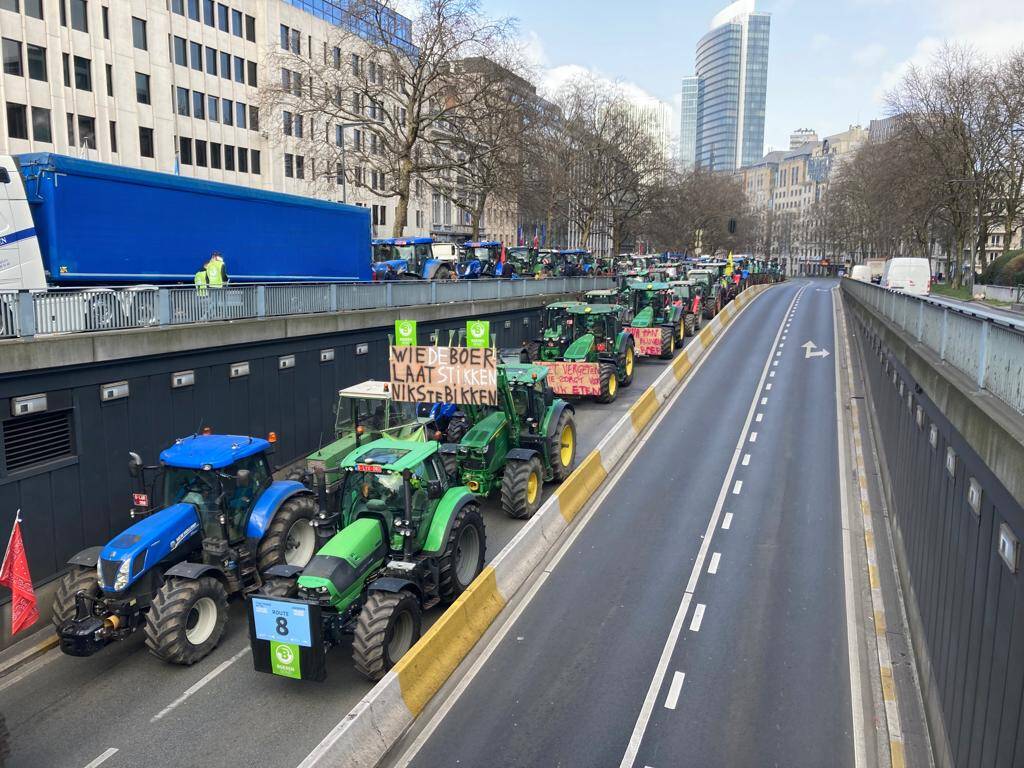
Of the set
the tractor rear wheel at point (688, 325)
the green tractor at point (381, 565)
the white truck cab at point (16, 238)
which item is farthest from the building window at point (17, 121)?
the green tractor at point (381, 565)

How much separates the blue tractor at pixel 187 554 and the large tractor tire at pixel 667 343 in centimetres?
2054

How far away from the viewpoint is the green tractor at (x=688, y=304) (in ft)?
114

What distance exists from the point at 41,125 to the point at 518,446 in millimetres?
35342

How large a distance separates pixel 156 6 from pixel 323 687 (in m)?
46.9

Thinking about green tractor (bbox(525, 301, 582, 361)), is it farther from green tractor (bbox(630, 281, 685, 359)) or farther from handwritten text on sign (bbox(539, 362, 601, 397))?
green tractor (bbox(630, 281, 685, 359))

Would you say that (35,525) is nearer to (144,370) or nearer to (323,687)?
(144,370)

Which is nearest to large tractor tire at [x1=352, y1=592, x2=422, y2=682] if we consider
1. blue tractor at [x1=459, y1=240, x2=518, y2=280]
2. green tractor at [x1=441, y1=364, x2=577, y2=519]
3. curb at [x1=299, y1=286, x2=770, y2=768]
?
curb at [x1=299, y1=286, x2=770, y2=768]

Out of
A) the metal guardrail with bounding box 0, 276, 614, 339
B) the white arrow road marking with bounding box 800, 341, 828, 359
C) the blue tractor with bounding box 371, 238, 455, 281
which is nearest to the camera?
the metal guardrail with bounding box 0, 276, 614, 339

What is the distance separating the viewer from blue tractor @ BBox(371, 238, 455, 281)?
30109 mm

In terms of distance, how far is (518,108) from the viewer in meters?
38.3

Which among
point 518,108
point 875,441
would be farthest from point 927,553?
point 518,108

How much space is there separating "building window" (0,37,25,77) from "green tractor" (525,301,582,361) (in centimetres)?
3000

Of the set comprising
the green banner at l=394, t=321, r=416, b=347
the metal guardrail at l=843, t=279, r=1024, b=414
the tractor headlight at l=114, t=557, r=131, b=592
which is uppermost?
the metal guardrail at l=843, t=279, r=1024, b=414

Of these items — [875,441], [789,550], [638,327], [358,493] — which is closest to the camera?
[358,493]
